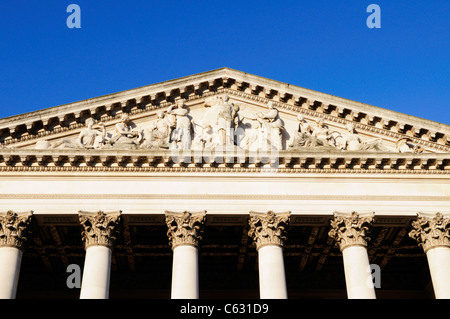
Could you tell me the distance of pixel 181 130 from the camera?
26141mm

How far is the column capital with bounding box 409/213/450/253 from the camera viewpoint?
77.5 feet

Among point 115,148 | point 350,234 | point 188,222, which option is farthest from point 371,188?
point 115,148

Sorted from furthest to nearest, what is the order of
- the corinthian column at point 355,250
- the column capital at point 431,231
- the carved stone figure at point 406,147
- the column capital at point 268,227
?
the carved stone figure at point 406,147
the column capital at point 431,231
the column capital at point 268,227
the corinthian column at point 355,250

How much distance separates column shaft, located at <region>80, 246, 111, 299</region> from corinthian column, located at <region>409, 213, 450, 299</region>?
1223 cm

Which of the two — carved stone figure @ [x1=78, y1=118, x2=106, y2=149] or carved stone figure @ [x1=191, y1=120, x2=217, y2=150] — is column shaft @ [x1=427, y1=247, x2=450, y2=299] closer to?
carved stone figure @ [x1=191, y1=120, x2=217, y2=150]

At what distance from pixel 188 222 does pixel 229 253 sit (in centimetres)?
538

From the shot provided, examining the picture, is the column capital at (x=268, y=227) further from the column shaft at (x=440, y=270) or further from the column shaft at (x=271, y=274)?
the column shaft at (x=440, y=270)

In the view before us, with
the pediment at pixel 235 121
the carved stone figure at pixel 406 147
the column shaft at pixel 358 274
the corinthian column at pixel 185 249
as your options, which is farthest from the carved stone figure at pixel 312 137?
the corinthian column at pixel 185 249

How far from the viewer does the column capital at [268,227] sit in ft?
77.0

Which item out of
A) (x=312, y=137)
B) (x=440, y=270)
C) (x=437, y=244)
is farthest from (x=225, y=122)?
(x=440, y=270)

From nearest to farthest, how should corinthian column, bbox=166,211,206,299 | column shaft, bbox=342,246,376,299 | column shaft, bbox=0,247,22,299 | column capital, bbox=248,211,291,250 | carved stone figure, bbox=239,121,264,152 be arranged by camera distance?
1. column shaft, bbox=0,247,22,299
2. corinthian column, bbox=166,211,206,299
3. column shaft, bbox=342,246,376,299
4. column capital, bbox=248,211,291,250
5. carved stone figure, bbox=239,121,264,152

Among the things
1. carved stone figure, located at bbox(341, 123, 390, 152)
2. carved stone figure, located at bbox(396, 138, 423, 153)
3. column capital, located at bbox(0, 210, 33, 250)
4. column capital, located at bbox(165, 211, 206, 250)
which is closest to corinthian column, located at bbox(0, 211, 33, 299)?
column capital, located at bbox(0, 210, 33, 250)

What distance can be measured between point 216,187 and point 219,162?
3.57ft

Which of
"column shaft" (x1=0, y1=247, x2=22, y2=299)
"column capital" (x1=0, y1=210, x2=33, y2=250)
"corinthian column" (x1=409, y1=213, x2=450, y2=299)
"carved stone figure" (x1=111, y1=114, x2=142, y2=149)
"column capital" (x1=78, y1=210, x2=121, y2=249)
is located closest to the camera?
"column shaft" (x1=0, y1=247, x2=22, y2=299)
